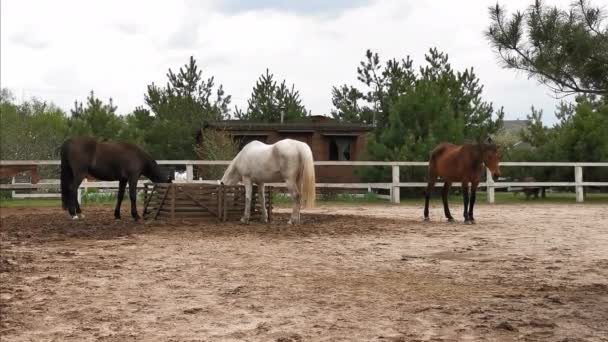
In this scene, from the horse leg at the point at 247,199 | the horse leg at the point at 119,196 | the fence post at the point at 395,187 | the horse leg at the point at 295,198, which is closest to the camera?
the horse leg at the point at 295,198

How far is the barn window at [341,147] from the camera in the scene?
25.5m

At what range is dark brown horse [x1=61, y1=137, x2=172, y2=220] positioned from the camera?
34.5 ft

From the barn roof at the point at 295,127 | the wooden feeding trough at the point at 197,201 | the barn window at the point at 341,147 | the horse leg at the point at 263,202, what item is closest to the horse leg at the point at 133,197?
the wooden feeding trough at the point at 197,201

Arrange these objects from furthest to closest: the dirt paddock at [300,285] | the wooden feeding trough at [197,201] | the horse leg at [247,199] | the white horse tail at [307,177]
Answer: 1. the wooden feeding trough at [197,201]
2. the horse leg at [247,199]
3. the white horse tail at [307,177]
4. the dirt paddock at [300,285]

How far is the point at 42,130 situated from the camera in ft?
99.1

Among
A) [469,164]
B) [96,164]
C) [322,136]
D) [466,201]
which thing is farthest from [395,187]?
[96,164]

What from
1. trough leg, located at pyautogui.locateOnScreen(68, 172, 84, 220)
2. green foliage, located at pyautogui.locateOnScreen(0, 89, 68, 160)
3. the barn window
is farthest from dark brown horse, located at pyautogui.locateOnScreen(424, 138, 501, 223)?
green foliage, located at pyautogui.locateOnScreen(0, 89, 68, 160)

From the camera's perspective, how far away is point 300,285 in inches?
200

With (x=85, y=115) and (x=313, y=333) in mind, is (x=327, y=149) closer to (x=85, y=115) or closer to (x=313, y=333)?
(x=85, y=115)

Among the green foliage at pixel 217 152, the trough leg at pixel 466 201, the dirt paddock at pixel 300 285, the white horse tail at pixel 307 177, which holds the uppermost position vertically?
the green foliage at pixel 217 152

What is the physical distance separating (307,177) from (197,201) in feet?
6.89

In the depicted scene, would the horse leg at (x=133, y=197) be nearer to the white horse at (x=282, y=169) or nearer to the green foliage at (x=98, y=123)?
the white horse at (x=282, y=169)

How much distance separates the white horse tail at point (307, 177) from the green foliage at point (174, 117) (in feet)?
53.1

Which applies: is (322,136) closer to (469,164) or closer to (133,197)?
(469,164)
